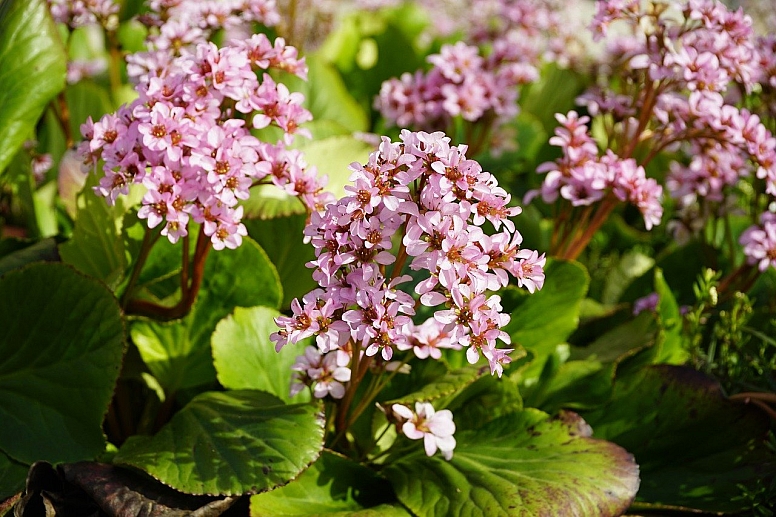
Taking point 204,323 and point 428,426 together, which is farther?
point 204,323

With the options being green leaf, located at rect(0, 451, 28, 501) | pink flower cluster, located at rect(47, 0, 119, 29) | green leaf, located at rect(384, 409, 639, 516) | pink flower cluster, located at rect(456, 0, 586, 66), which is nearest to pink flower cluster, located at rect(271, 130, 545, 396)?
green leaf, located at rect(384, 409, 639, 516)

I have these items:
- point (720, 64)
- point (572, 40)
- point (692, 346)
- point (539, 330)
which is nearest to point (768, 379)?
point (692, 346)

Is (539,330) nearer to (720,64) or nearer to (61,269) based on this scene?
(720,64)

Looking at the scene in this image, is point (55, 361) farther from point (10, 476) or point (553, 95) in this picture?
point (553, 95)

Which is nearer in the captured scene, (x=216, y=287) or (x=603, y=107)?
(x=216, y=287)

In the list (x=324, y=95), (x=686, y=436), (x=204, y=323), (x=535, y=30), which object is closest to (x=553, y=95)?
(x=535, y=30)
